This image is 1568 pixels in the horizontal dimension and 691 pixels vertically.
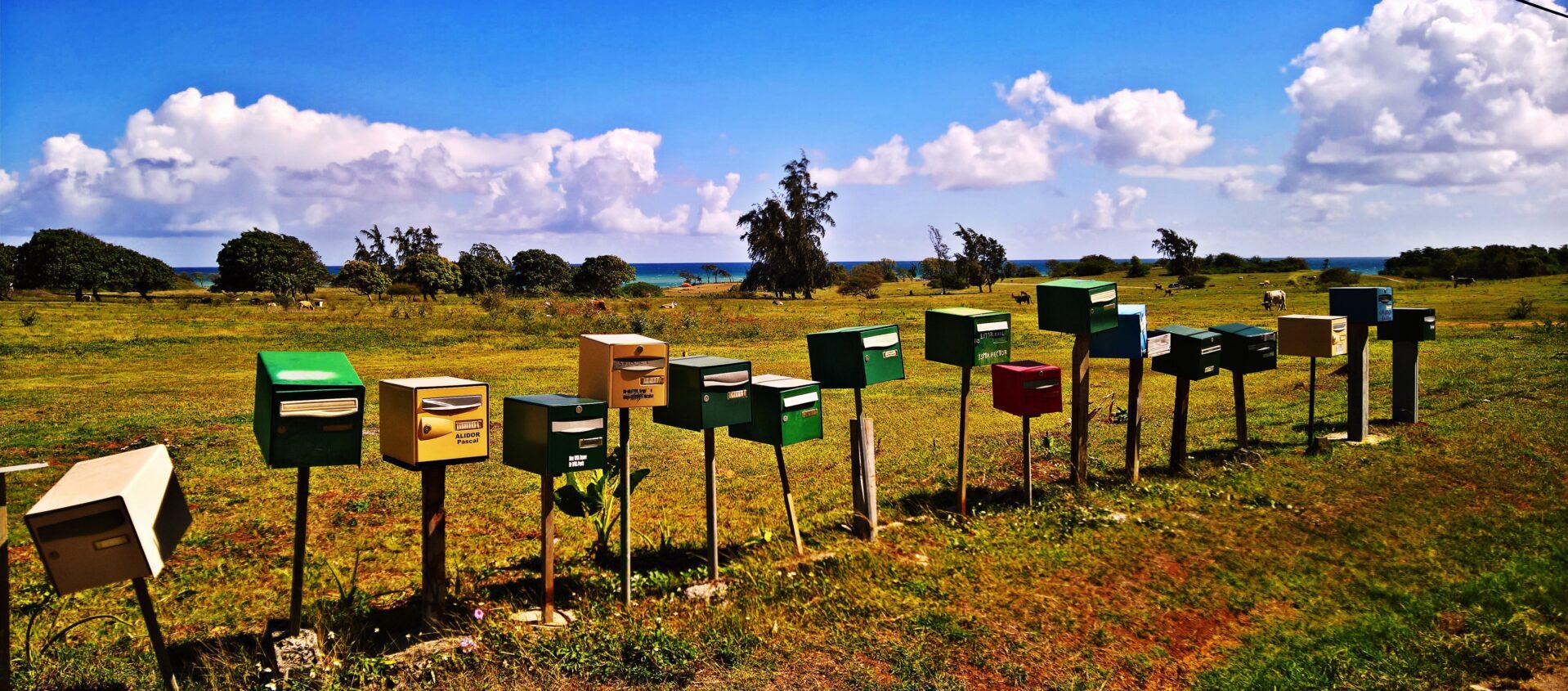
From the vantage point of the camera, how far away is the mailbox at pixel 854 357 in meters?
6.61

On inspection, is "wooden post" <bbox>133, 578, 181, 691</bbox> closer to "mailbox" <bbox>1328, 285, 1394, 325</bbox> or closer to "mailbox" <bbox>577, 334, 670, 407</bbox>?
"mailbox" <bbox>577, 334, 670, 407</bbox>

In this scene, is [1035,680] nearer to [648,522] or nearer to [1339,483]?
[648,522]

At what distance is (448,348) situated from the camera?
24.0 metres

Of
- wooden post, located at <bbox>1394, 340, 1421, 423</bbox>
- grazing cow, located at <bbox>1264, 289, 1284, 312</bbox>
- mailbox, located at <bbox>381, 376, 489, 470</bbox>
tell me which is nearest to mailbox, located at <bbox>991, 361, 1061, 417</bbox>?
mailbox, located at <bbox>381, 376, 489, 470</bbox>

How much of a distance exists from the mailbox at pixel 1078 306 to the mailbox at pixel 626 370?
3.42 m

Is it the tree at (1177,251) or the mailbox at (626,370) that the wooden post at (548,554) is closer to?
the mailbox at (626,370)

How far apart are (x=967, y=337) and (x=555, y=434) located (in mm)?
3407

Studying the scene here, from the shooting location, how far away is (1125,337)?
7.82 metres

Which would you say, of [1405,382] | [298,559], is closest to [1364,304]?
[1405,382]

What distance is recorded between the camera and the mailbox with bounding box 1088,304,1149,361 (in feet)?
25.5

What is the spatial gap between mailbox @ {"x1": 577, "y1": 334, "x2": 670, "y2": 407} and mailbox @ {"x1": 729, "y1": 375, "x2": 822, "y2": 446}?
774 mm

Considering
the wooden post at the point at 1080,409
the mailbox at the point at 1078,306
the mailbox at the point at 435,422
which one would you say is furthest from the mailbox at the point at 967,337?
the mailbox at the point at 435,422

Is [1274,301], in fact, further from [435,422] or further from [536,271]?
[536,271]

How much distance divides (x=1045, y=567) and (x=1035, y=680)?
5.20 ft
